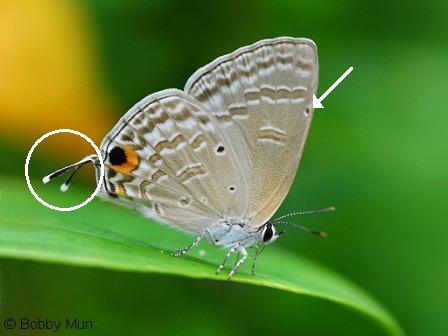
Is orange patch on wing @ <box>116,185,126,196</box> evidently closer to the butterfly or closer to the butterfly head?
the butterfly

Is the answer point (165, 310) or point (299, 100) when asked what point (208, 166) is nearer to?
point (299, 100)

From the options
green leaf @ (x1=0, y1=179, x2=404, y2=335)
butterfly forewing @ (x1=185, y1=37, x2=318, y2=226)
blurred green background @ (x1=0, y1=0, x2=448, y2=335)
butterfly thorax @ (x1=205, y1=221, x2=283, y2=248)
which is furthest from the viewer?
blurred green background @ (x1=0, y1=0, x2=448, y2=335)

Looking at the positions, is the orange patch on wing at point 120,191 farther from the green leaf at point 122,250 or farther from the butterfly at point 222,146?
the green leaf at point 122,250

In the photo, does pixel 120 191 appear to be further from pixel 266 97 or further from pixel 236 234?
pixel 266 97

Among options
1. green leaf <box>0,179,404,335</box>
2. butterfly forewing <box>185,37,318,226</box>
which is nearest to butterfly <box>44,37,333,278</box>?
butterfly forewing <box>185,37,318,226</box>

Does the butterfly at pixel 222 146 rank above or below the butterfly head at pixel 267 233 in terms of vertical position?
above

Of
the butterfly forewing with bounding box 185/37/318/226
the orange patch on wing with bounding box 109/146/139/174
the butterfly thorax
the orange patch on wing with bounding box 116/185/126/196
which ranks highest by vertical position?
the butterfly forewing with bounding box 185/37/318/226

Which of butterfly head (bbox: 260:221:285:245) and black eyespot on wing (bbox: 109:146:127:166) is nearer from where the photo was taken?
black eyespot on wing (bbox: 109:146:127:166)

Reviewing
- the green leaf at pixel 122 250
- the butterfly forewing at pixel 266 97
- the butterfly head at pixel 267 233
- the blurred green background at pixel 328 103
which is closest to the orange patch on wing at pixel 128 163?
the green leaf at pixel 122 250
